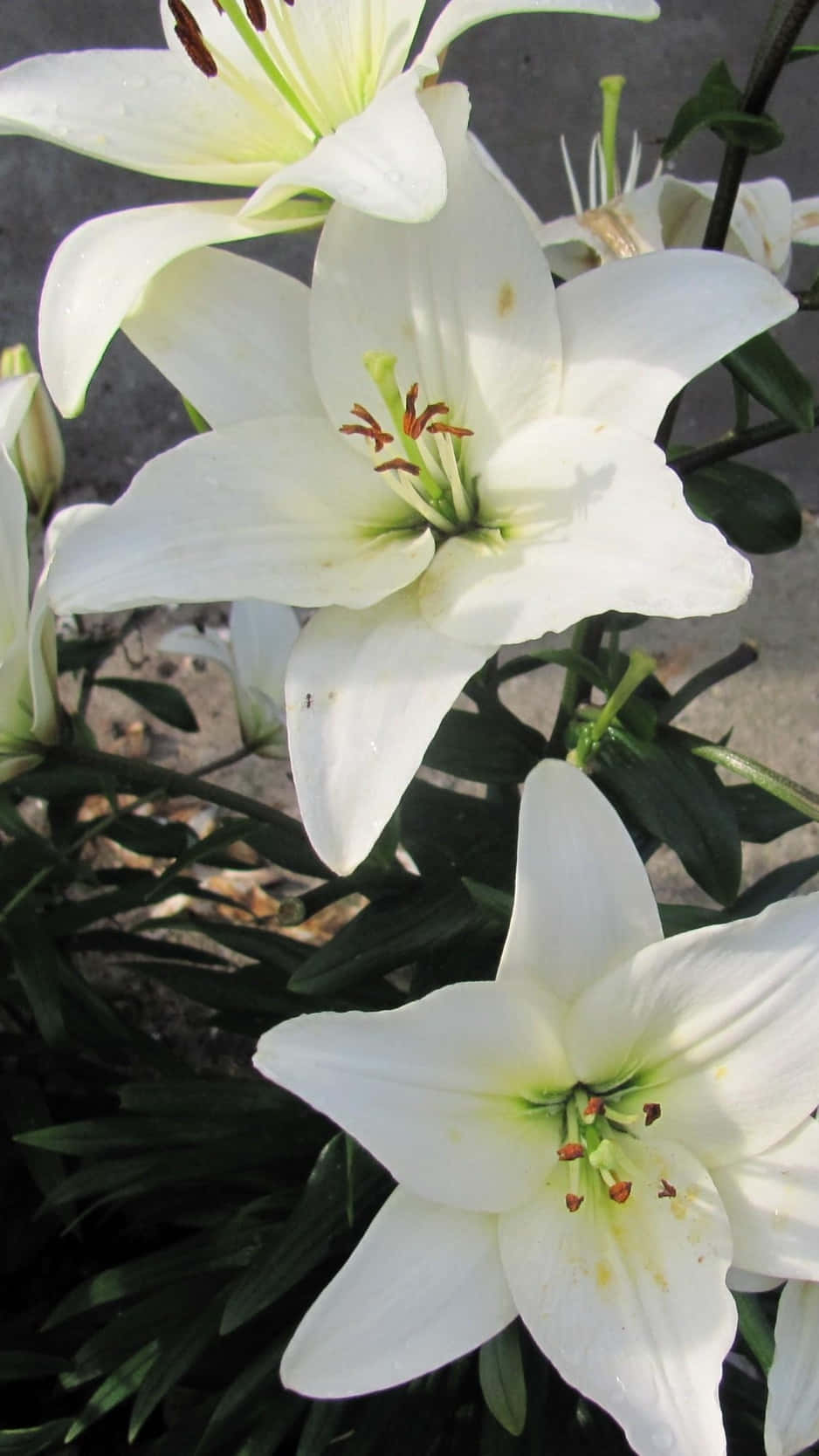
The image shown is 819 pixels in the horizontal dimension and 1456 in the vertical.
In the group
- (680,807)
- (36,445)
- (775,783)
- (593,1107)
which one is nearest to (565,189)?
(36,445)

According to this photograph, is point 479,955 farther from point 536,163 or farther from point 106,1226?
point 536,163

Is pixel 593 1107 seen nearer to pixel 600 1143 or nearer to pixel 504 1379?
pixel 600 1143

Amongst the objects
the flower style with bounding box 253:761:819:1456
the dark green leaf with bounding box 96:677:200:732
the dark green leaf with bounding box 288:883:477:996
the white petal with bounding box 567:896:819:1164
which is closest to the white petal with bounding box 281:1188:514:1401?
the flower style with bounding box 253:761:819:1456

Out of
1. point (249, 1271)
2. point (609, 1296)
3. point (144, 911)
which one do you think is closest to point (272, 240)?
point (144, 911)

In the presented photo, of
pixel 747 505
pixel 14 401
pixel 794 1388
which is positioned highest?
pixel 14 401

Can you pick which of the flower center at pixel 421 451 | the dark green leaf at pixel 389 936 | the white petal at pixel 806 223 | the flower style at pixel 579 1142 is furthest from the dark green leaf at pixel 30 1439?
the white petal at pixel 806 223

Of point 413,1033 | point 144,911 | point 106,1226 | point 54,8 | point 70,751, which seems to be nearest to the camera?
point 413,1033

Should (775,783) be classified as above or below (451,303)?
below
